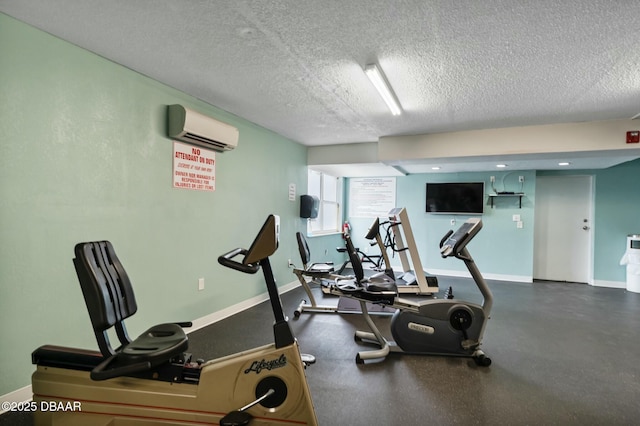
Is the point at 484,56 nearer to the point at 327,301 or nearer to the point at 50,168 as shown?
the point at 50,168

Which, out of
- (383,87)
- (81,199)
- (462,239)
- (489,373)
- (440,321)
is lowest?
(489,373)

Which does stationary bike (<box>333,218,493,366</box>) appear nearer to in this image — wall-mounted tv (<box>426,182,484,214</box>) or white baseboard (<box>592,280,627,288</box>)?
wall-mounted tv (<box>426,182,484,214</box>)

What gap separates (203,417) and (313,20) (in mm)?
2234

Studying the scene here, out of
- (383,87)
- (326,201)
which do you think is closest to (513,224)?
(326,201)

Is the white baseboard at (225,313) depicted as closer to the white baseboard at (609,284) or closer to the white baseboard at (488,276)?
the white baseboard at (488,276)

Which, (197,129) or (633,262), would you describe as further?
(633,262)

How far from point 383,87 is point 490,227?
468cm

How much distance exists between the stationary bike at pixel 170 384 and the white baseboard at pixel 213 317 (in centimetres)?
62

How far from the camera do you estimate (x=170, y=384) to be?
1555mm

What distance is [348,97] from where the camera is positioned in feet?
10.7

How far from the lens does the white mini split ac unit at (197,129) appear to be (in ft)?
9.47

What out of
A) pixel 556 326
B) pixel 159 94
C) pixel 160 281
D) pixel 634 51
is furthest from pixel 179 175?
pixel 556 326

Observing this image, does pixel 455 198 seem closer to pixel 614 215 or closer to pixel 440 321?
pixel 614 215

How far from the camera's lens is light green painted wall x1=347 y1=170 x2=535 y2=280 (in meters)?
6.08
